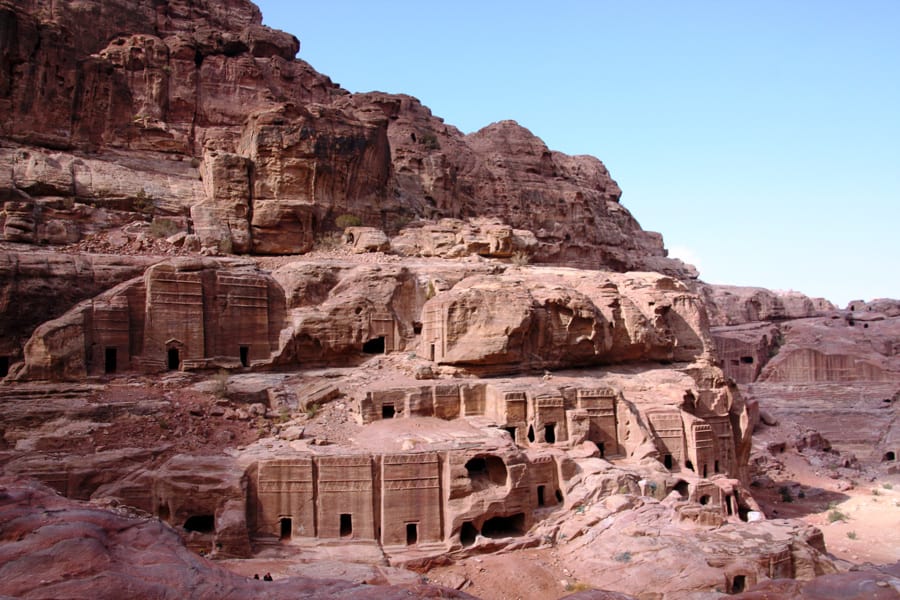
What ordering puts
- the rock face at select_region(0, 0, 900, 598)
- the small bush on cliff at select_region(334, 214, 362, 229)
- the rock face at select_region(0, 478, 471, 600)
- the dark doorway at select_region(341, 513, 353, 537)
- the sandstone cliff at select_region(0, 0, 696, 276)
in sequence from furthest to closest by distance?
the small bush on cliff at select_region(334, 214, 362, 229)
the sandstone cliff at select_region(0, 0, 696, 276)
the dark doorway at select_region(341, 513, 353, 537)
the rock face at select_region(0, 0, 900, 598)
the rock face at select_region(0, 478, 471, 600)

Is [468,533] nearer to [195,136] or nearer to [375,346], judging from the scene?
[375,346]

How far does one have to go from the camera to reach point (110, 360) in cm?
2158

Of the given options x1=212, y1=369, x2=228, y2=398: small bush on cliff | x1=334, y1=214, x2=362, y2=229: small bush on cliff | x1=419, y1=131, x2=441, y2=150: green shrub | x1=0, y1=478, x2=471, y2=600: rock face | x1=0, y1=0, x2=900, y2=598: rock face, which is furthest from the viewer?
x1=419, y1=131, x2=441, y2=150: green shrub

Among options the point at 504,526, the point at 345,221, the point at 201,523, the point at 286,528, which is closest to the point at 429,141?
the point at 345,221

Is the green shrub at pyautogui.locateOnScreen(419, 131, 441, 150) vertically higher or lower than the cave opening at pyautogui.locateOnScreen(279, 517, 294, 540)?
higher

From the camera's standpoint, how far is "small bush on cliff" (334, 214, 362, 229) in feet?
105

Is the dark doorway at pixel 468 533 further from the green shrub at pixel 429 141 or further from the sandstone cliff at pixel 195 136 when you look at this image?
the green shrub at pixel 429 141

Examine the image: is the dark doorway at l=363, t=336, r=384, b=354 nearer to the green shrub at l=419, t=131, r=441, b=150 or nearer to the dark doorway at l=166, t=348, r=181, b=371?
the dark doorway at l=166, t=348, r=181, b=371

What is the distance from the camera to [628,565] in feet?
52.1

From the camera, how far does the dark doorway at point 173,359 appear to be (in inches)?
880

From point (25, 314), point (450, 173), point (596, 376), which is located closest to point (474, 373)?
point (596, 376)

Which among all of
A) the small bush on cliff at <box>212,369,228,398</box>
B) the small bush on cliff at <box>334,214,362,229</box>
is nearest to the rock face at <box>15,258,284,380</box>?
→ the small bush on cliff at <box>212,369,228,398</box>

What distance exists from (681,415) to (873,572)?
688 inches

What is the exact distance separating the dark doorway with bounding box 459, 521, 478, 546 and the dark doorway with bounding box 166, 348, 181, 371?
1016cm
